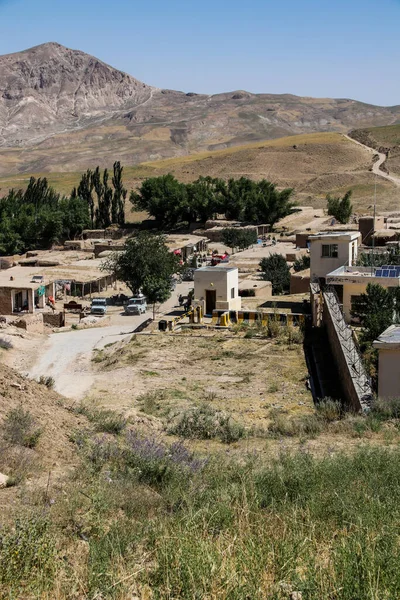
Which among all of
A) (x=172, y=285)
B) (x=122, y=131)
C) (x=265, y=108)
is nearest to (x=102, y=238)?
(x=172, y=285)

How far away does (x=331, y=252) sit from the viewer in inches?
1112

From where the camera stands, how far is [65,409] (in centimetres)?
1033

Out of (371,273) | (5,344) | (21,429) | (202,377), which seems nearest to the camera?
(21,429)

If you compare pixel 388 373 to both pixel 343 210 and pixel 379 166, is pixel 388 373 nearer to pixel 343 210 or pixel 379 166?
pixel 343 210

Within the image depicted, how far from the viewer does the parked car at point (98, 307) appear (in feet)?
100

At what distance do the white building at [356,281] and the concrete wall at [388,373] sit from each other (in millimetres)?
8854

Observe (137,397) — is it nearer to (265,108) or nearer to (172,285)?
(172,285)

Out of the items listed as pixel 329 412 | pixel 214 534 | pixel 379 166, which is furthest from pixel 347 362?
pixel 379 166

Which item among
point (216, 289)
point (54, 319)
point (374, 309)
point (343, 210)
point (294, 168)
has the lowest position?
point (54, 319)

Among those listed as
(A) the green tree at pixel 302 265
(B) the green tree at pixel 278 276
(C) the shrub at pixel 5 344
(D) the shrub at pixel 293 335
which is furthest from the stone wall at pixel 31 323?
(A) the green tree at pixel 302 265

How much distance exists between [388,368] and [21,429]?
7928 mm

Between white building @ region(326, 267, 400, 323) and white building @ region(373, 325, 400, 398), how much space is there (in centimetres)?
885

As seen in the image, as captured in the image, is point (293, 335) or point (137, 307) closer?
point (293, 335)

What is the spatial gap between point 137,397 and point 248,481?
921 cm
